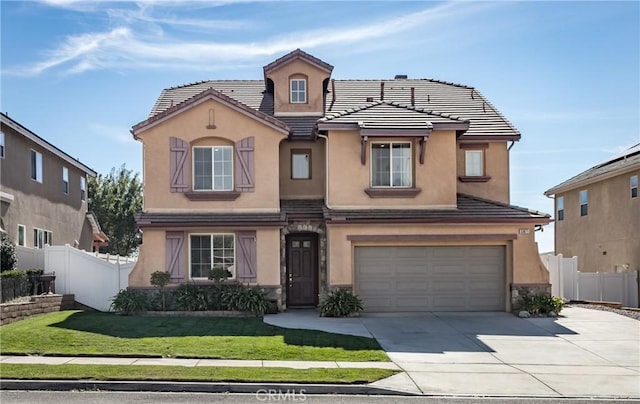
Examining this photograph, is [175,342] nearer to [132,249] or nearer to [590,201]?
[590,201]

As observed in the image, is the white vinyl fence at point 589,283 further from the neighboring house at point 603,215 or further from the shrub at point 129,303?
the shrub at point 129,303

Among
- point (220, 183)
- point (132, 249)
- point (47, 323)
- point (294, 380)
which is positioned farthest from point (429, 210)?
point (132, 249)

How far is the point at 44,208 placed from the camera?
84.5 ft

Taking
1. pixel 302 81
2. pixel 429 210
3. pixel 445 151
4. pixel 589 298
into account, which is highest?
pixel 302 81

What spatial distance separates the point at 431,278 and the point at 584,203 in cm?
1481

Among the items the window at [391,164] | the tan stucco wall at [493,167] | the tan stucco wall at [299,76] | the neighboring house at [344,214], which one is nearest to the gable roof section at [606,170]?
the tan stucco wall at [493,167]

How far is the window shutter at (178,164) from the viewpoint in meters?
19.8

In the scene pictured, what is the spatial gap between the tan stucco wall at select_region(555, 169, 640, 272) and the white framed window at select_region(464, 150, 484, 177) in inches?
332

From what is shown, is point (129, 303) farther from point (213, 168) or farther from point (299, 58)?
point (299, 58)

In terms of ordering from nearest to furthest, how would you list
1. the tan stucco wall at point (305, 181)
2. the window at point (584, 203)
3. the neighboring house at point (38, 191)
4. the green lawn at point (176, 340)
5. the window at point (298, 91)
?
the green lawn at point (176, 340) < the tan stucco wall at point (305, 181) < the neighboring house at point (38, 191) < the window at point (298, 91) < the window at point (584, 203)

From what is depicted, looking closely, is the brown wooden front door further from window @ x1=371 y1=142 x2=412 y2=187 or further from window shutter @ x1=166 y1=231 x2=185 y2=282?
window shutter @ x1=166 y1=231 x2=185 y2=282

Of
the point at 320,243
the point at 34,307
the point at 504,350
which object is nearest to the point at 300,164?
the point at 320,243

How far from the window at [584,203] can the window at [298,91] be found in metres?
16.2

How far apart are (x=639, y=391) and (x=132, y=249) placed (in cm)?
4188
